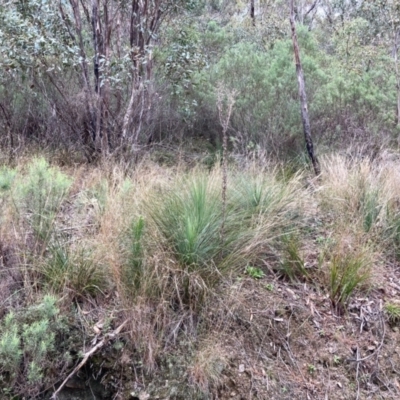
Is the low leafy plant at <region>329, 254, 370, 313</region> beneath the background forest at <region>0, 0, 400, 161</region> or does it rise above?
beneath

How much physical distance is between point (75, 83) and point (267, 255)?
5.17m

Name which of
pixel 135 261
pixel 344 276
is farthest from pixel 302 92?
pixel 135 261

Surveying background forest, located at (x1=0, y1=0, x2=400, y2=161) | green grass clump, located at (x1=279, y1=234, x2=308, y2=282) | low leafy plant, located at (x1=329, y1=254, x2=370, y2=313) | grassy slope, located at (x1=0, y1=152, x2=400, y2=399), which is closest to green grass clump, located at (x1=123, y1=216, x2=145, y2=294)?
grassy slope, located at (x1=0, y1=152, x2=400, y2=399)

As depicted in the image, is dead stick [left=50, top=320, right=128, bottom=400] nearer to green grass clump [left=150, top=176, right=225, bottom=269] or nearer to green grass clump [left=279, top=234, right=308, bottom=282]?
green grass clump [left=150, top=176, right=225, bottom=269]

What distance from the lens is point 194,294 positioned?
2.62 meters

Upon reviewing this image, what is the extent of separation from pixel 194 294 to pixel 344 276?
4.00 ft

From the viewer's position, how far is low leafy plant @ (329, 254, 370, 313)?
3.05 meters

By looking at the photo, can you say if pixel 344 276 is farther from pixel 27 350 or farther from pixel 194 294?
pixel 27 350

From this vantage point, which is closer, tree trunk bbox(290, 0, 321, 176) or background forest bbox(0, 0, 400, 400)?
background forest bbox(0, 0, 400, 400)

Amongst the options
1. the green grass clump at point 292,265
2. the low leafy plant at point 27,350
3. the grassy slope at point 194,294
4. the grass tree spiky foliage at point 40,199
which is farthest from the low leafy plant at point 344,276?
the grass tree spiky foliage at point 40,199

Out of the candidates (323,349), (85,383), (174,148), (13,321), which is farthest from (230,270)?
(174,148)

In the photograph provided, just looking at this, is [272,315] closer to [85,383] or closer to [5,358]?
[85,383]

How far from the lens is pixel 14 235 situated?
2.82m

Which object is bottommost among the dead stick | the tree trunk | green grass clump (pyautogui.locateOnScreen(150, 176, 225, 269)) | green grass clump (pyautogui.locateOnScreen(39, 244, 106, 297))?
the dead stick
